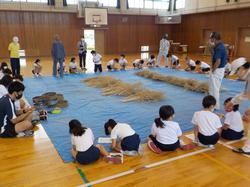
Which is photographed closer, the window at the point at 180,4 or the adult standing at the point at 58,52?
the adult standing at the point at 58,52

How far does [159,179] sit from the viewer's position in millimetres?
3012

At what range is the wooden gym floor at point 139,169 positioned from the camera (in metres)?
2.97

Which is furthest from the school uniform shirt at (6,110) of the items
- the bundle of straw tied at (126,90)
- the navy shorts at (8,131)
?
the bundle of straw tied at (126,90)

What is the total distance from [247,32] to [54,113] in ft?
49.8

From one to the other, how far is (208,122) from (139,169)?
131cm

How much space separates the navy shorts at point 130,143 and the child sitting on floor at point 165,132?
33cm

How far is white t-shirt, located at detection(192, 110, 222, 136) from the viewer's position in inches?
143

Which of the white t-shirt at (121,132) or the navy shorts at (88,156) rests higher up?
the white t-shirt at (121,132)

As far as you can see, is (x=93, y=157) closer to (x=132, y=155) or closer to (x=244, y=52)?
(x=132, y=155)

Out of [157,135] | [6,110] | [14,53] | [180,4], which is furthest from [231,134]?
[180,4]

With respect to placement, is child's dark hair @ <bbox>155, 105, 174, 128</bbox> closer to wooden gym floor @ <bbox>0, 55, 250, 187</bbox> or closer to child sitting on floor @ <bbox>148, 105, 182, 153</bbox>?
child sitting on floor @ <bbox>148, 105, 182, 153</bbox>

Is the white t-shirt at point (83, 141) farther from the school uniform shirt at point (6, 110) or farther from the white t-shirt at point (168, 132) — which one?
the school uniform shirt at point (6, 110)

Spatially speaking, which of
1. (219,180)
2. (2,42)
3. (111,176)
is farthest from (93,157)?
(2,42)

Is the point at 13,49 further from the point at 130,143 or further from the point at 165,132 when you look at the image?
the point at 165,132
